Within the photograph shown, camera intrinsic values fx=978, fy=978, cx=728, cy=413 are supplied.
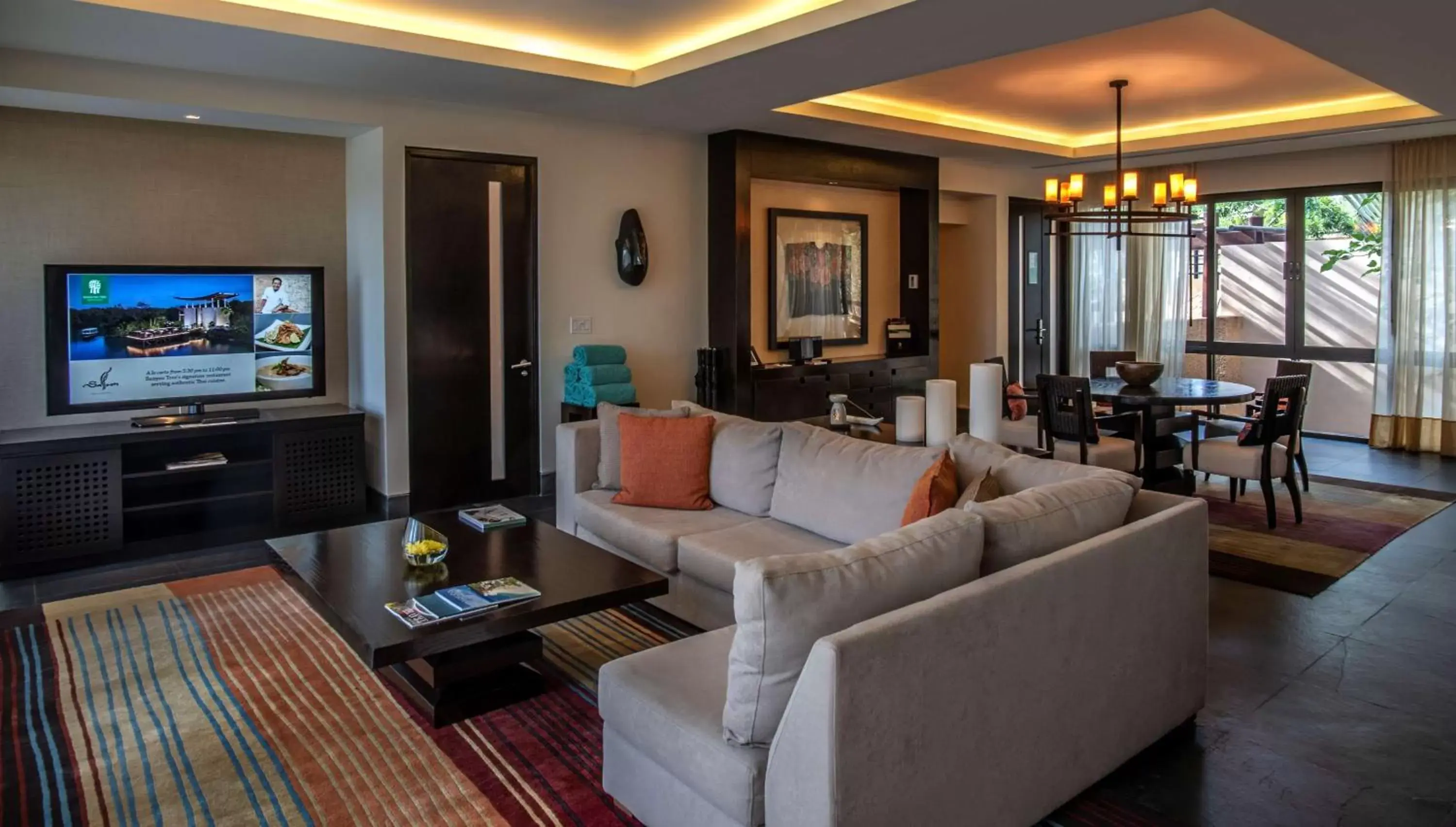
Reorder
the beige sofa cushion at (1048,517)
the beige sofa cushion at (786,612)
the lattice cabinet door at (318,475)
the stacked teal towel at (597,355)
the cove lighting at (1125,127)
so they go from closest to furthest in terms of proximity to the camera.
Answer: the beige sofa cushion at (786,612) → the beige sofa cushion at (1048,517) → the lattice cabinet door at (318,475) → the stacked teal towel at (597,355) → the cove lighting at (1125,127)

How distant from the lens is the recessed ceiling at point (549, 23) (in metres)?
4.32

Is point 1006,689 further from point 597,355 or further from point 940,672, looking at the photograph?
point 597,355

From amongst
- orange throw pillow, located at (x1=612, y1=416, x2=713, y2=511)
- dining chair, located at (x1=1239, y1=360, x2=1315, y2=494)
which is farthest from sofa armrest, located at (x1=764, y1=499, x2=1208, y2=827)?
dining chair, located at (x1=1239, y1=360, x2=1315, y2=494)

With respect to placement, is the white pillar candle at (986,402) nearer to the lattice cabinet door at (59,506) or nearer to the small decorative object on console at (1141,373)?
the small decorative object on console at (1141,373)

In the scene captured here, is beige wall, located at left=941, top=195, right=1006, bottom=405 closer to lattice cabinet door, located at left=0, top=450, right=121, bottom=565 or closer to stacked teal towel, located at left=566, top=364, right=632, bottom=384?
stacked teal towel, located at left=566, top=364, right=632, bottom=384

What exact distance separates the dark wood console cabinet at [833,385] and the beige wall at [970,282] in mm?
1295

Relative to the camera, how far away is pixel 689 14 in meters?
4.81

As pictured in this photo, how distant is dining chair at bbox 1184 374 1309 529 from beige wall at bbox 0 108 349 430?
5458mm

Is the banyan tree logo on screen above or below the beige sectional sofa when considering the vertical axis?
above

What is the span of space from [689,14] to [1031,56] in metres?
2.07

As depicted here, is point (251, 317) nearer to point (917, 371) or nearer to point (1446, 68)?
point (917, 371)

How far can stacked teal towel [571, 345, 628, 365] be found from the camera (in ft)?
21.3

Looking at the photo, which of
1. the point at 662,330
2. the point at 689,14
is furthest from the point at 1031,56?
the point at 662,330

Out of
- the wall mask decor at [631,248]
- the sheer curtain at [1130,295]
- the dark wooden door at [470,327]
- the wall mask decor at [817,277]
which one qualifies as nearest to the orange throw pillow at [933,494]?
the dark wooden door at [470,327]
